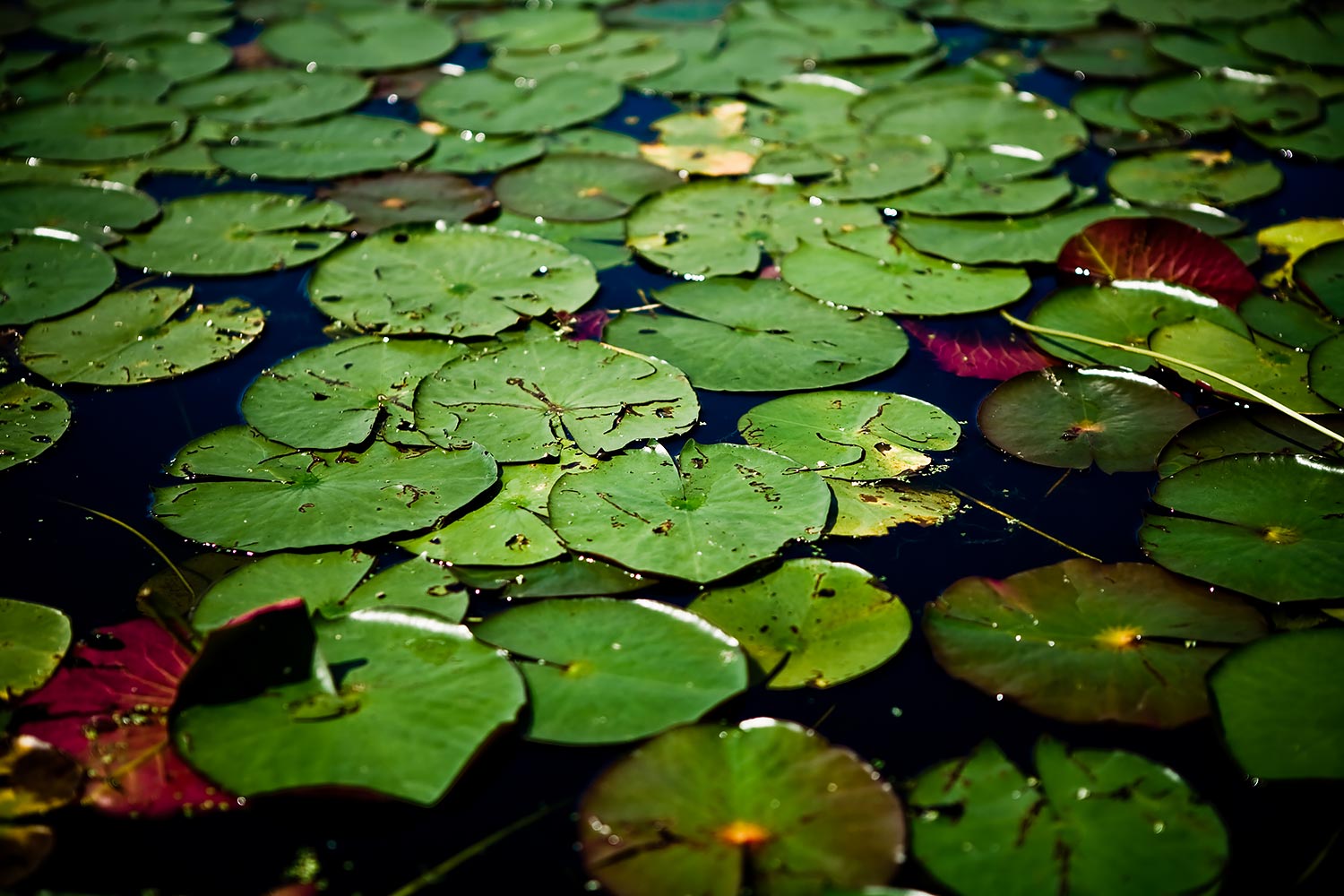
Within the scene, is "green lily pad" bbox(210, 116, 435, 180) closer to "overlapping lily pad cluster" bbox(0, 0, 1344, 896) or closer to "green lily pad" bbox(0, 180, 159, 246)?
"overlapping lily pad cluster" bbox(0, 0, 1344, 896)

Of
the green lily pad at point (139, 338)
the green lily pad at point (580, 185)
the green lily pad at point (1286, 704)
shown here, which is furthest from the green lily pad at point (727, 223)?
the green lily pad at point (1286, 704)

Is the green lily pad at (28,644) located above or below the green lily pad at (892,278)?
below

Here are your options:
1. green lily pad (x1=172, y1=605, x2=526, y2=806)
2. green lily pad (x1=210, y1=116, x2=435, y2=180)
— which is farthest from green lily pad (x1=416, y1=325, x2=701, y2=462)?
green lily pad (x1=210, y1=116, x2=435, y2=180)

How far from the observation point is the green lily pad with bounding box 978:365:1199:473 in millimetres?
2273

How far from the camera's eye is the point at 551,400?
7.87 feet

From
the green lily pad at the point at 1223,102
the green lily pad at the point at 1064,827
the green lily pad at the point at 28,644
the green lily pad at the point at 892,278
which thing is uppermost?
the green lily pad at the point at 1223,102

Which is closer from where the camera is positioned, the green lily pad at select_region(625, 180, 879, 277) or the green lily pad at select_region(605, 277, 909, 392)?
the green lily pad at select_region(605, 277, 909, 392)

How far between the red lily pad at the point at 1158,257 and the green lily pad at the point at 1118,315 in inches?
3.5

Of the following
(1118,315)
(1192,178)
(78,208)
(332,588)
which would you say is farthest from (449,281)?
(1192,178)

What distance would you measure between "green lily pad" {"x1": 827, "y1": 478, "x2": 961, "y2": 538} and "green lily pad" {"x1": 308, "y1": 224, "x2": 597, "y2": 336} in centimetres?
103

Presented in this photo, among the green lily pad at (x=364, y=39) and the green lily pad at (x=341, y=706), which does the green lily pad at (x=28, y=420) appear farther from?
the green lily pad at (x=364, y=39)

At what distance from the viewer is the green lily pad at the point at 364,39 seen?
172 inches

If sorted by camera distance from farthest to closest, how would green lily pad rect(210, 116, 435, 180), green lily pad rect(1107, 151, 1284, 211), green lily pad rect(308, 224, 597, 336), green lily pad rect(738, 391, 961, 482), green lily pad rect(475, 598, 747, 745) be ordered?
green lily pad rect(210, 116, 435, 180) < green lily pad rect(1107, 151, 1284, 211) < green lily pad rect(308, 224, 597, 336) < green lily pad rect(738, 391, 961, 482) < green lily pad rect(475, 598, 747, 745)

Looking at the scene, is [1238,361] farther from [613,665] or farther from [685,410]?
[613,665]
